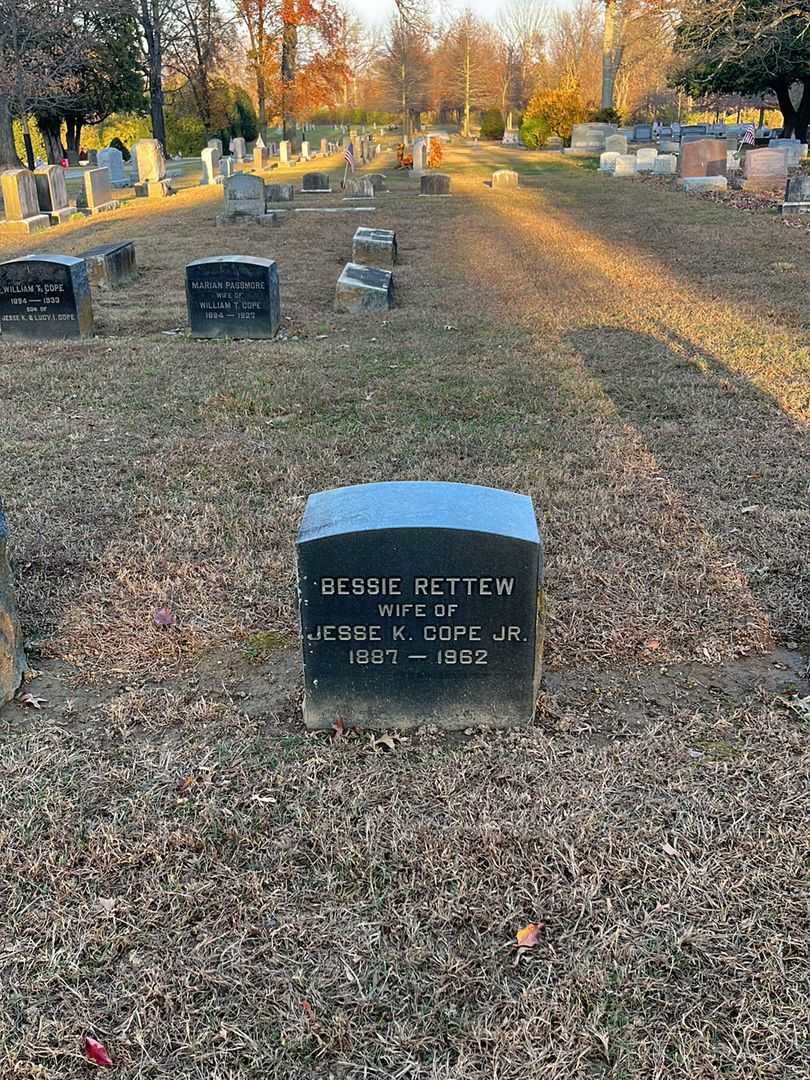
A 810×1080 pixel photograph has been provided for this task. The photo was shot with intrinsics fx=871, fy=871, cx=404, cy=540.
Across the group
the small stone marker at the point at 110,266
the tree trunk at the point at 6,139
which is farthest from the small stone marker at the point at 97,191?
the small stone marker at the point at 110,266

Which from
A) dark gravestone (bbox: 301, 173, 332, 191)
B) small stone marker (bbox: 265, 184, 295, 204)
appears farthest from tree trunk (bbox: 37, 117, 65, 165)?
small stone marker (bbox: 265, 184, 295, 204)

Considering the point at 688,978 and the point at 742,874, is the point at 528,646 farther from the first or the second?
the point at 688,978

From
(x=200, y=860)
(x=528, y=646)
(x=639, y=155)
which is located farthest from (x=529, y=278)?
(x=639, y=155)

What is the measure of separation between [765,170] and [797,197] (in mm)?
5400

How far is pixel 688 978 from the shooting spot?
Result: 7.47 feet

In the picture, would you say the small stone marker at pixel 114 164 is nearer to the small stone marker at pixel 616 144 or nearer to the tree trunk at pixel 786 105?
the small stone marker at pixel 616 144

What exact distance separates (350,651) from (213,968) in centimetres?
119

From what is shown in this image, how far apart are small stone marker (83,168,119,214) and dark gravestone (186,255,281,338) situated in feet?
49.8

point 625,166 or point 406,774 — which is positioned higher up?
point 625,166

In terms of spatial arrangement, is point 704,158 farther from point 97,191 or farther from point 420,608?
point 420,608

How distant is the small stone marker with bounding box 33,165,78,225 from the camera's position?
20.8 metres

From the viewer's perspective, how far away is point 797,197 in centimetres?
1869

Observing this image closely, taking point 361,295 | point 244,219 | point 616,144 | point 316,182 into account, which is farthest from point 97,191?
point 616,144

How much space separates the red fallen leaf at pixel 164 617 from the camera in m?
4.00
